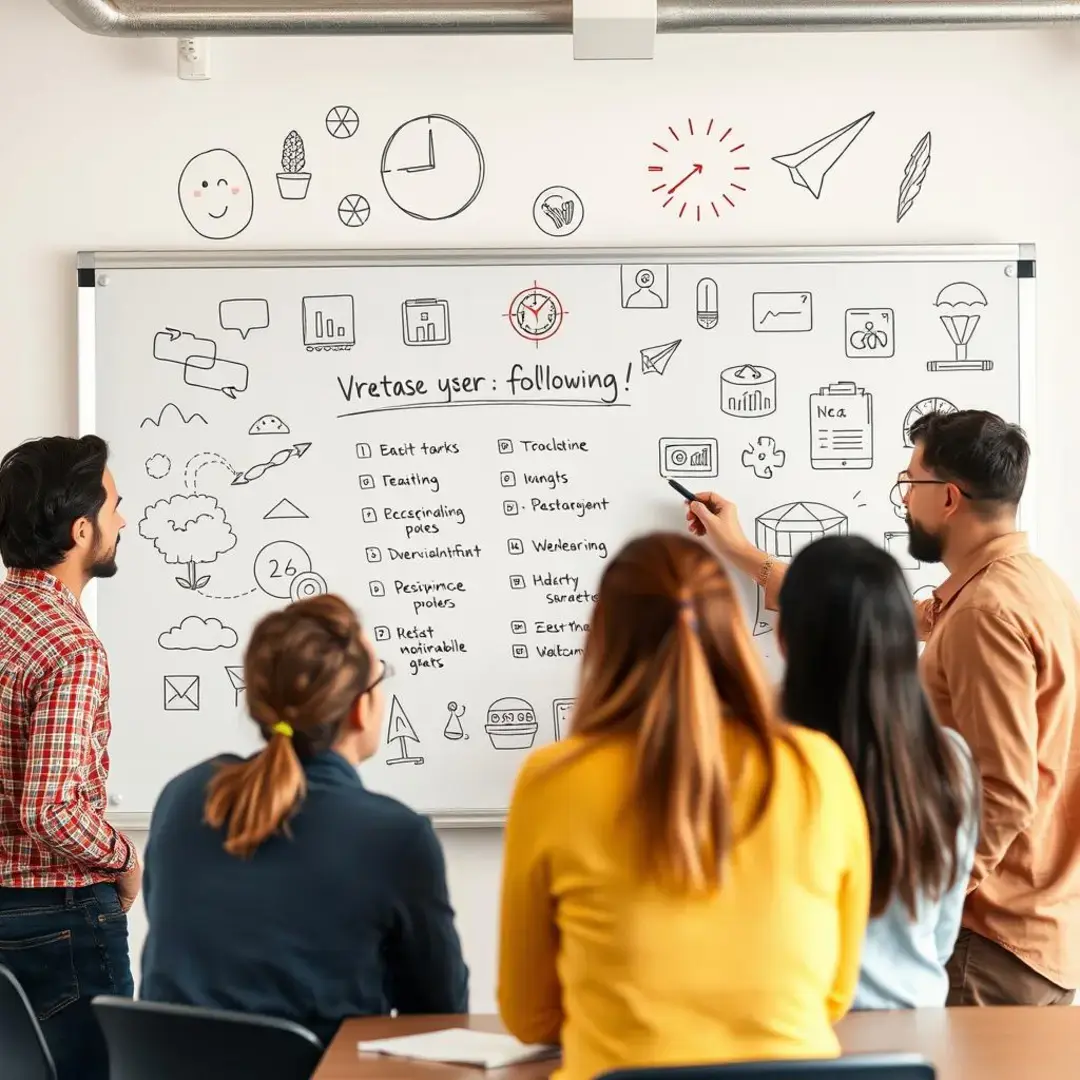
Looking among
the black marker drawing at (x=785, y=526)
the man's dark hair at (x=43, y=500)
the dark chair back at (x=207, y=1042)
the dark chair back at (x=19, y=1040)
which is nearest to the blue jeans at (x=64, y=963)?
the dark chair back at (x=19, y=1040)

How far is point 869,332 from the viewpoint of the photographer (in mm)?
3139

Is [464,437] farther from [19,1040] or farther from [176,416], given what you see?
[19,1040]

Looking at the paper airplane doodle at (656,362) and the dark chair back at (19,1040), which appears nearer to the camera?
the dark chair back at (19,1040)

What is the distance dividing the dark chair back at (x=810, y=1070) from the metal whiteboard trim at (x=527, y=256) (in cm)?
218

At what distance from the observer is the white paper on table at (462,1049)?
5.53 ft

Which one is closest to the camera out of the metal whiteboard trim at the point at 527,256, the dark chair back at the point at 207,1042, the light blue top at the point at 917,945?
the dark chair back at the point at 207,1042

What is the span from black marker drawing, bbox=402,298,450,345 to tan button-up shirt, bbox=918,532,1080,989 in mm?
1405

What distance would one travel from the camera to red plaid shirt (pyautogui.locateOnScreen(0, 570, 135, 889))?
2246mm

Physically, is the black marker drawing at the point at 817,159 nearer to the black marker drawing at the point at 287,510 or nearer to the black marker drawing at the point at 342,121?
the black marker drawing at the point at 342,121

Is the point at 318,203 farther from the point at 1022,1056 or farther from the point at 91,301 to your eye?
the point at 1022,1056

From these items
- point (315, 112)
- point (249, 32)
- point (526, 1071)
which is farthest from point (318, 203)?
point (526, 1071)

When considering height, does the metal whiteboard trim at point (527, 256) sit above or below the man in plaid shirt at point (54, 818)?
above

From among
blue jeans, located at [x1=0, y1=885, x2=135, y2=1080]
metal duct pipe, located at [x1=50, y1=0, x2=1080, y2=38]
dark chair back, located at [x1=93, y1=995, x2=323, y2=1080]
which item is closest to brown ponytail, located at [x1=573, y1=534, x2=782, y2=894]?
dark chair back, located at [x1=93, y1=995, x2=323, y2=1080]

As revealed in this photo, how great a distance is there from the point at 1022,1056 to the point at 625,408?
181 centimetres
